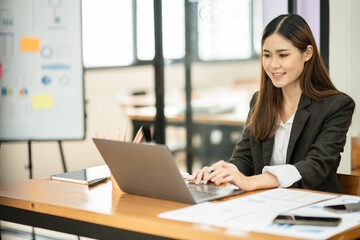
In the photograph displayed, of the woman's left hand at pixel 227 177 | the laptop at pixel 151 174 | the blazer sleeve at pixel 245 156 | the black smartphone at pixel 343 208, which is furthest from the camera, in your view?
the blazer sleeve at pixel 245 156

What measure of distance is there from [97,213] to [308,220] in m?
0.62

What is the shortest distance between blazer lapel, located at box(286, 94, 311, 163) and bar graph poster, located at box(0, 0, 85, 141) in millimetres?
2032

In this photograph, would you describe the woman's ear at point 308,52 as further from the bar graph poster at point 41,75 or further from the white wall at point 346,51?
the bar graph poster at point 41,75

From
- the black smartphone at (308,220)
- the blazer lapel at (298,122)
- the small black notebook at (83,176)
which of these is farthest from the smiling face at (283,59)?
the black smartphone at (308,220)

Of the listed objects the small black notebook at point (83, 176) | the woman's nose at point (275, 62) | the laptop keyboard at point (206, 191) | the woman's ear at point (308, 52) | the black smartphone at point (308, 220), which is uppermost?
the woman's ear at point (308, 52)

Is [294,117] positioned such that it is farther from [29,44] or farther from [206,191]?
[29,44]

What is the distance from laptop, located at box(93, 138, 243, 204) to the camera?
1.74 meters

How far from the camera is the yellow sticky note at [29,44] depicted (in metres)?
4.05

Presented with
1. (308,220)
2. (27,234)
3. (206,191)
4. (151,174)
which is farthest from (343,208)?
(27,234)

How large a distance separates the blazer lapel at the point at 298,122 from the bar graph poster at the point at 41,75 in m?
2.03

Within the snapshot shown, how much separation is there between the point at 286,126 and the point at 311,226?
1.04m

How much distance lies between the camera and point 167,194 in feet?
5.98

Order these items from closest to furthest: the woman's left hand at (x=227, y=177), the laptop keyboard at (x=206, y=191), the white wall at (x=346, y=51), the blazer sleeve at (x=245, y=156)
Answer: the laptop keyboard at (x=206, y=191) → the woman's left hand at (x=227, y=177) → the blazer sleeve at (x=245, y=156) → the white wall at (x=346, y=51)

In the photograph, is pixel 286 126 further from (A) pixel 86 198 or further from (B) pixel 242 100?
(B) pixel 242 100
